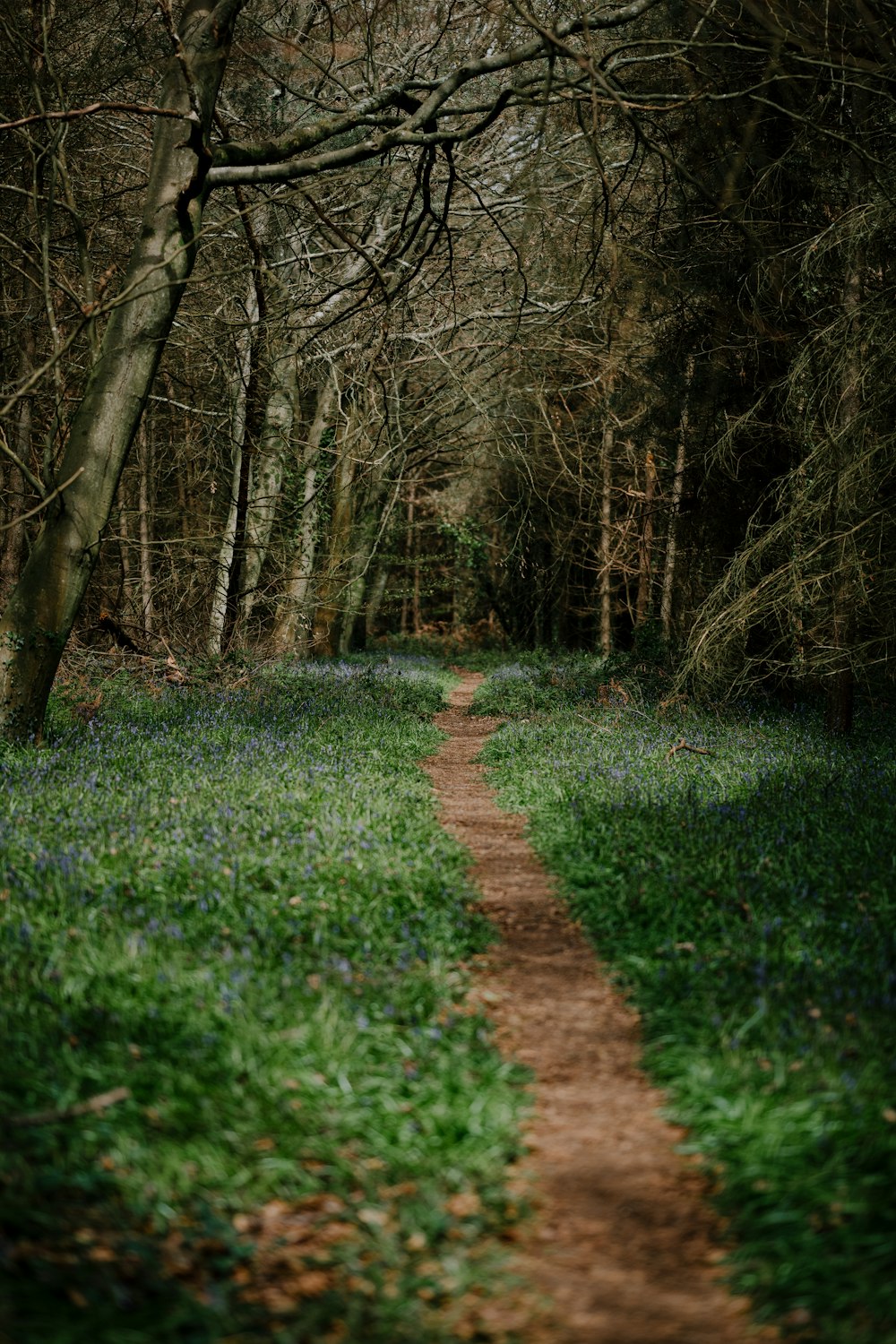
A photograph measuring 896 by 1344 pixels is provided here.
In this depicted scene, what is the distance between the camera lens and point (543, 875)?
290 inches

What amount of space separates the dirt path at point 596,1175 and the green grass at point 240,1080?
7.8 inches

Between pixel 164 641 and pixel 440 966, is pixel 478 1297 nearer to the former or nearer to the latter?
pixel 440 966

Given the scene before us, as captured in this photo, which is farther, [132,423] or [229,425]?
[229,425]

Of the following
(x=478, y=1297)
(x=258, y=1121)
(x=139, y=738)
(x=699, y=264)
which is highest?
(x=699, y=264)

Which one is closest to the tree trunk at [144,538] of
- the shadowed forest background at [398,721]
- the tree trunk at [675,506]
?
the shadowed forest background at [398,721]

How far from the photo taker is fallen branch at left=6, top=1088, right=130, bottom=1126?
3416 mm

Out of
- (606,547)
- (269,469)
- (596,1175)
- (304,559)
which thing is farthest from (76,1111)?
(606,547)

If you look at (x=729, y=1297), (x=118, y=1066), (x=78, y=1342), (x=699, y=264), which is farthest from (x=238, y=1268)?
(x=699, y=264)

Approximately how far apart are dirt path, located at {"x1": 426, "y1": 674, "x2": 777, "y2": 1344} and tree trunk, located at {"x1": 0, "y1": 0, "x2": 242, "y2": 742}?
17.1 ft

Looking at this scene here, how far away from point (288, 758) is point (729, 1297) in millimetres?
7206

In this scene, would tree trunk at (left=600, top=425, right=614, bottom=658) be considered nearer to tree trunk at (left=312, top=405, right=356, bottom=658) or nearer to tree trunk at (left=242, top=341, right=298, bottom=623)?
tree trunk at (left=312, top=405, right=356, bottom=658)

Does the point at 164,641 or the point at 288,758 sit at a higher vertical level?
the point at 164,641

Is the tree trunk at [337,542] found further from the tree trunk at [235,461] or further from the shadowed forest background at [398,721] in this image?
the tree trunk at [235,461]

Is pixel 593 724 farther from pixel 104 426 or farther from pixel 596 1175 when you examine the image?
pixel 596 1175
